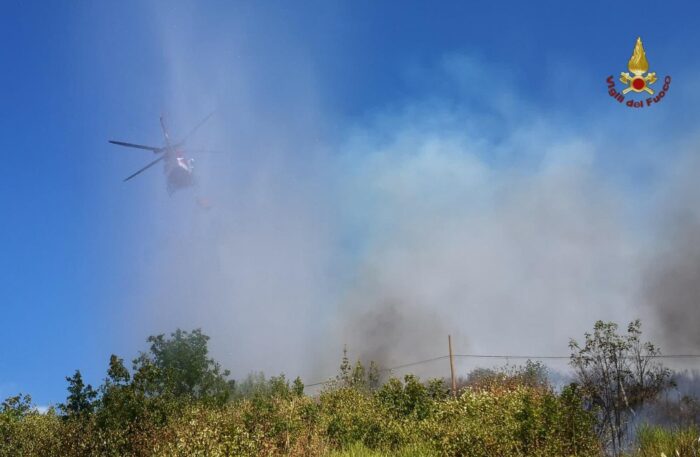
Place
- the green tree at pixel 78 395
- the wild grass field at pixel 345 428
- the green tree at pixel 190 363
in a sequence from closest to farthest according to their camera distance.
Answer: the wild grass field at pixel 345 428
the green tree at pixel 78 395
the green tree at pixel 190 363

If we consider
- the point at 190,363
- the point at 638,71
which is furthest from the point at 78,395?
the point at 638,71

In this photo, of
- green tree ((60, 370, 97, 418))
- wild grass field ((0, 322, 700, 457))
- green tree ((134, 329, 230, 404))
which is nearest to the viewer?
wild grass field ((0, 322, 700, 457))

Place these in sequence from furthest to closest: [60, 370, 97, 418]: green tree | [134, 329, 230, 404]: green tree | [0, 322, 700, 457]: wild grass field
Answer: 1. [134, 329, 230, 404]: green tree
2. [60, 370, 97, 418]: green tree
3. [0, 322, 700, 457]: wild grass field

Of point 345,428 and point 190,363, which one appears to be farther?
point 190,363

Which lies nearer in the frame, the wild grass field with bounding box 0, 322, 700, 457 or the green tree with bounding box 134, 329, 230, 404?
the wild grass field with bounding box 0, 322, 700, 457

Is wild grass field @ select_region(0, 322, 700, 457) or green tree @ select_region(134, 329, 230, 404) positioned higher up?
green tree @ select_region(134, 329, 230, 404)

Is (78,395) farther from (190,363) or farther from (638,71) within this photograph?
(638,71)

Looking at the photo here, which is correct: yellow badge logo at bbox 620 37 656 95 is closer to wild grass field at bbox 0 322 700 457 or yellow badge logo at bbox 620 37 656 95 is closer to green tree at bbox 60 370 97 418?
wild grass field at bbox 0 322 700 457

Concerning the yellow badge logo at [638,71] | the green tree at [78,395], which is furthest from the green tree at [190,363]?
the yellow badge logo at [638,71]

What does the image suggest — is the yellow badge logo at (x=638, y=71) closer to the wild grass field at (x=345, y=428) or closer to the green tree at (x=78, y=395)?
the wild grass field at (x=345, y=428)

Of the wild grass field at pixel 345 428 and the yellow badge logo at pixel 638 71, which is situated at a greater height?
the yellow badge logo at pixel 638 71

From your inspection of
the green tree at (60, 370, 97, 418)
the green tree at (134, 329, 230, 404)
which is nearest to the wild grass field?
the green tree at (60, 370, 97, 418)

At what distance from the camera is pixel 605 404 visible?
28312 mm

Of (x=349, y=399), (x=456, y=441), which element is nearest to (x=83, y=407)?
(x=349, y=399)
